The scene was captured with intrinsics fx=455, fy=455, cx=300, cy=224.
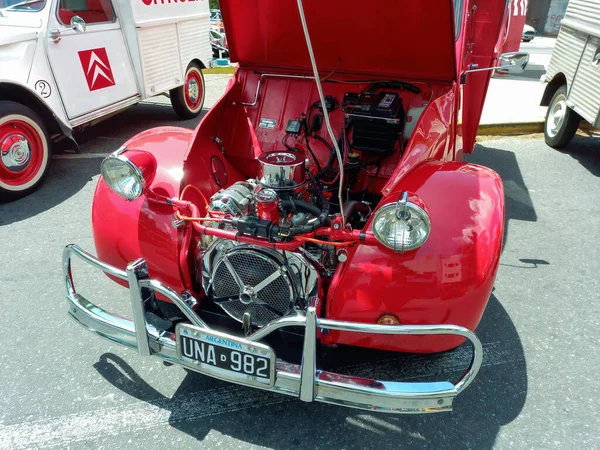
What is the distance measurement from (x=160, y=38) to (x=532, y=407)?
6333mm

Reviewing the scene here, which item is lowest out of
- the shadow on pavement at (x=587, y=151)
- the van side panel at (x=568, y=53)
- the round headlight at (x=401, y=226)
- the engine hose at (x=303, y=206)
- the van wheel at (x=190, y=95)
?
the shadow on pavement at (x=587, y=151)

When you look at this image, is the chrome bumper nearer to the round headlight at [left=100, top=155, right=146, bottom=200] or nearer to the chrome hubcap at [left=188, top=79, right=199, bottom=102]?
the round headlight at [left=100, top=155, right=146, bottom=200]

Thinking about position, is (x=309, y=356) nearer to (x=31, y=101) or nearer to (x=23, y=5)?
Answer: (x=31, y=101)

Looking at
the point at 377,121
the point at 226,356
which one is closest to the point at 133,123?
the point at 377,121

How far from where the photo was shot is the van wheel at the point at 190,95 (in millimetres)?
7293

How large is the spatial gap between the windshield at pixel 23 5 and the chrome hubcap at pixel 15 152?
4.91ft

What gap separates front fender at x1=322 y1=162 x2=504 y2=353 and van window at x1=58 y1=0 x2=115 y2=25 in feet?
15.9

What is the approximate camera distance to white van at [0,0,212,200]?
15.3 ft

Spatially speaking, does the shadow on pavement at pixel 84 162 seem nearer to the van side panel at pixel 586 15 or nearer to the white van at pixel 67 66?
the white van at pixel 67 66

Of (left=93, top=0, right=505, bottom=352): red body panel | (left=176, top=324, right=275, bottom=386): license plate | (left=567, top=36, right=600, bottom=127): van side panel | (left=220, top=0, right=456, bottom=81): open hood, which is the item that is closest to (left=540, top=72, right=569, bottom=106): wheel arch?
(left=567, top=36, right=600, bottom=127): van side panel

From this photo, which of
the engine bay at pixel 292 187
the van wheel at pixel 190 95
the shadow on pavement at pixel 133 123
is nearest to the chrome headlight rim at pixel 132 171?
the engine bay at pixel 292 187

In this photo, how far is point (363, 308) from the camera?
2082 millimetres

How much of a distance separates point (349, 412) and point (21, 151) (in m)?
4.33

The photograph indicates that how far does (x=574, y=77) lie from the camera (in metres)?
6.01
